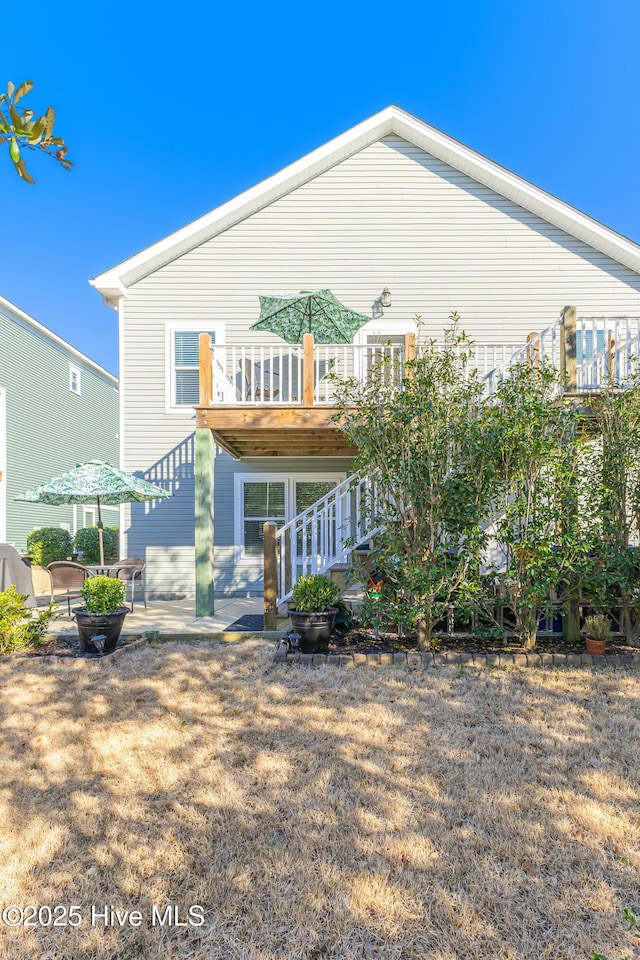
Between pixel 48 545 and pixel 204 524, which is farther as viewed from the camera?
pixel 48 545

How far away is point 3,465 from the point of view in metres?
13.7

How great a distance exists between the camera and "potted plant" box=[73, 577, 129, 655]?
18.3 feet

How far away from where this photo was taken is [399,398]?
542 centimetres

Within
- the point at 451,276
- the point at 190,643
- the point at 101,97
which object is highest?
the point at 101,97

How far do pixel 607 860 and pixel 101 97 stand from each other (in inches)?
639

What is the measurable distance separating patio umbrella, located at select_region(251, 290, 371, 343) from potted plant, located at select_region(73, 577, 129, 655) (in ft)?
14.4

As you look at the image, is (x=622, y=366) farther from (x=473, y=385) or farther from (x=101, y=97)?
(x=101, y=97)

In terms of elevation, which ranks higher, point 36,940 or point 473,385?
point 473,385

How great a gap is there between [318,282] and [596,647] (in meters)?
7.59

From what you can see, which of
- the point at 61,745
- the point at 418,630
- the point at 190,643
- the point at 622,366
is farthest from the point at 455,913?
the point at 622,366

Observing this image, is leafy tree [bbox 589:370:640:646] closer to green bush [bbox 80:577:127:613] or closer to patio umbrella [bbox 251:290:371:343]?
patio umbrella [bbox 251:290:371:343]

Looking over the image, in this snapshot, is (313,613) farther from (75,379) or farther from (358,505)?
(75,379)

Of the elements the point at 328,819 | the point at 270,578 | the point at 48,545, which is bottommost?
the point at 328,819

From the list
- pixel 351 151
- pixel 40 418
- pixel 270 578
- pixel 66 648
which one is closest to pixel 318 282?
pixel 351 151
